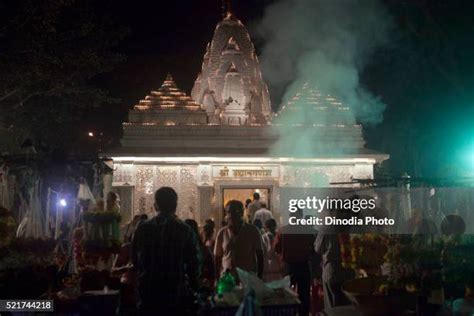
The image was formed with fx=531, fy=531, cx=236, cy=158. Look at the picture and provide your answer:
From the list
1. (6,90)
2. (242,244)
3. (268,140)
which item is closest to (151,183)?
(268,140)

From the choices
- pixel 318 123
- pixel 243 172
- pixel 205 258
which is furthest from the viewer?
pixel 318 123

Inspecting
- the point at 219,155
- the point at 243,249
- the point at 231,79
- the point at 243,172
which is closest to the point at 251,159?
the point at 243,172

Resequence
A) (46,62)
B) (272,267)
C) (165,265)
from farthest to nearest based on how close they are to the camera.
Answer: (46,62) < (272,267) < (165,265)

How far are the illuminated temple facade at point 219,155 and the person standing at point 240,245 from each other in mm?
10325

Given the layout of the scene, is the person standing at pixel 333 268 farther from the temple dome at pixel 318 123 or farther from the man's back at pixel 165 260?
the temple dome at pixel 318 123

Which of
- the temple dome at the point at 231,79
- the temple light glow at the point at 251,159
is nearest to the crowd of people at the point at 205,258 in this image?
the temple light glow at the point at 251,159

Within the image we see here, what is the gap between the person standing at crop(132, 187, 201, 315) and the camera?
4.45m

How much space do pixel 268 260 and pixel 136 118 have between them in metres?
10.1

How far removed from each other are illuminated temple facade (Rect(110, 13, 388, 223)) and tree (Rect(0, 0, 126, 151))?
2.15 meters

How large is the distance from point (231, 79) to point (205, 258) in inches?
564

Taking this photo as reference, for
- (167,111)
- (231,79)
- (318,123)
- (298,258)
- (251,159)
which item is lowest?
(298,258)

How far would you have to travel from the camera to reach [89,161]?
8.45m

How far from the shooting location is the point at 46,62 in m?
13.1

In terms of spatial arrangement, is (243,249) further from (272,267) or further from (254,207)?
(254,207)
